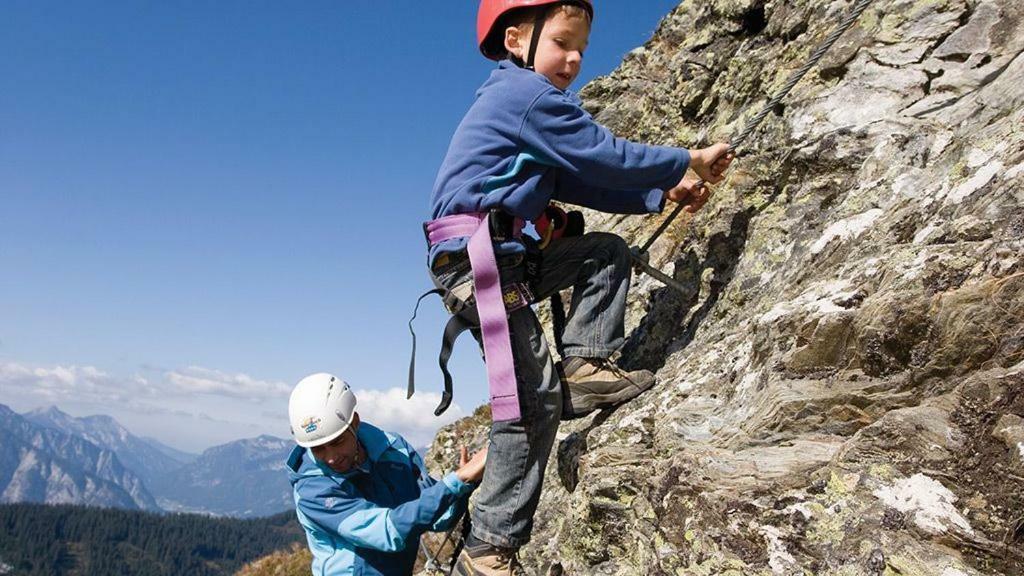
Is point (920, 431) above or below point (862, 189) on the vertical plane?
below

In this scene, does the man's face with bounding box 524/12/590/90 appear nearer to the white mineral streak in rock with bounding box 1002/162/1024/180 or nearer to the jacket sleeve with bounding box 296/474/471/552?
the white mineral streak in rock with bounding box 1002/162/1024/180

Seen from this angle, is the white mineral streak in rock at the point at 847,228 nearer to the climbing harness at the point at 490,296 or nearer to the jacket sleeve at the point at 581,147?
the jacket sleeve at the point at 581,147

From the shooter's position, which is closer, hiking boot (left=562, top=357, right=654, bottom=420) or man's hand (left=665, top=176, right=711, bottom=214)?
hiking boot (left=562, top=357, right=654, bottom=420)

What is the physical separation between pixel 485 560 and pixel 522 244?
2.81 m

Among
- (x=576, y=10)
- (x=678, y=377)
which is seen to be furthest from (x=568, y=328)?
(x=576, y=10)

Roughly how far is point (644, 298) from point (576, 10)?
4.56m

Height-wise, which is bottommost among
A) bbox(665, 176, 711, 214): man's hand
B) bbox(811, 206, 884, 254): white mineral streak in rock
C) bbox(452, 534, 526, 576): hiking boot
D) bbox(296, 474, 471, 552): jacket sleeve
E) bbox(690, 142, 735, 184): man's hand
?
bbox(452, 534, 526, 576): hiking boot

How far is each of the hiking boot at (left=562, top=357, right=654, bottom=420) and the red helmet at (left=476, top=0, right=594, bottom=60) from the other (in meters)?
3.21

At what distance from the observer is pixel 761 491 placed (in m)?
4.79

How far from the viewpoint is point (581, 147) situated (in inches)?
243

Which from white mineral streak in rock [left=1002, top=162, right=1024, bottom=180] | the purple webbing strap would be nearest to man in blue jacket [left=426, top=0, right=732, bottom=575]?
the purple webbing strap

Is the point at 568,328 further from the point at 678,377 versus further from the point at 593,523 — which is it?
the point at 593,523

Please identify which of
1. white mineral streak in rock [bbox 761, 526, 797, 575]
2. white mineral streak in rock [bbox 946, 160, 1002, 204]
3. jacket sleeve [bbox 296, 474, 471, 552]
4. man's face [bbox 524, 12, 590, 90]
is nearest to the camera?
white mineral streak in rock [bbox 761, 526, 797, 575]

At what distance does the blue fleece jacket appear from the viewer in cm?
614
